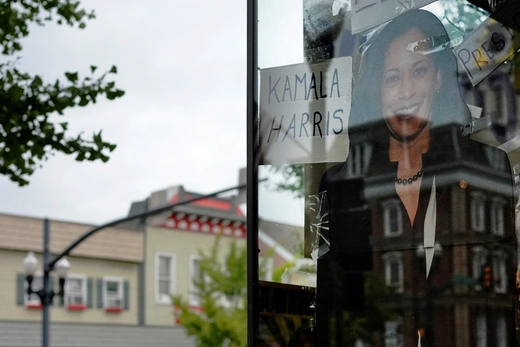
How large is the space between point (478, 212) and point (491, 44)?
15.7 inches

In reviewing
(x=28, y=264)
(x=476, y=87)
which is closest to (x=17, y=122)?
(x=476, y=87)

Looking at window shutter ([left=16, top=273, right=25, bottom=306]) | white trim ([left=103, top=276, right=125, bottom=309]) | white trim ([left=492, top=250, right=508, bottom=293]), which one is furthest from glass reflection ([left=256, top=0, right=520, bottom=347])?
white trim ([left=103, top=276, right=125, bottom=309])

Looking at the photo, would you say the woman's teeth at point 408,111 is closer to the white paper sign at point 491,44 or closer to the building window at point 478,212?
the white paper sign at point 491,44

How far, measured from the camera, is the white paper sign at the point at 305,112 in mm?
2551

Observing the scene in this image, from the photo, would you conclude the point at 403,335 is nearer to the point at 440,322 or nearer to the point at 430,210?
the point at 440,322

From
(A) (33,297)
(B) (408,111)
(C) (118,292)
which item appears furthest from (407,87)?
(C) (118,292)

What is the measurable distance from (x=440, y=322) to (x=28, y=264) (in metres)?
17.9

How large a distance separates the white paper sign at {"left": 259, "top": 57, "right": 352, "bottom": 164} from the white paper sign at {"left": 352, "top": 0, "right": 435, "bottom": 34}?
0.10 m

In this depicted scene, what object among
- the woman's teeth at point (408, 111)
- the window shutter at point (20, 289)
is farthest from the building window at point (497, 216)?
the window shutter at point (20, 289)

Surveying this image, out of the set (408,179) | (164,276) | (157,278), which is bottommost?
A: (408,179)

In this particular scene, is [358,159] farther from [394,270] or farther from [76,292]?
[76,292]

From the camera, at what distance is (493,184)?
2.20 m

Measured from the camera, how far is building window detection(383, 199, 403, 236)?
7.78 feet

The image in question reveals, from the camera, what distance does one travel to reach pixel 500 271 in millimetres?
2156
